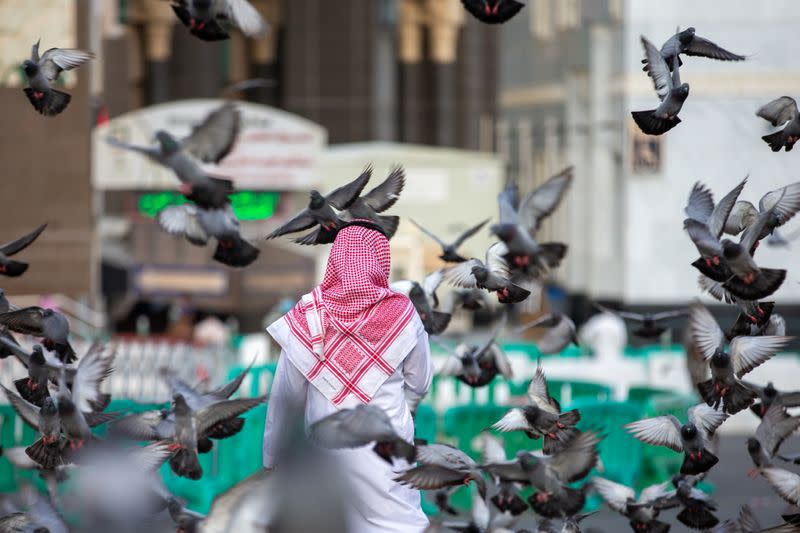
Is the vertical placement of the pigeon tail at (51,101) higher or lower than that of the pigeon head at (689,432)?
higher

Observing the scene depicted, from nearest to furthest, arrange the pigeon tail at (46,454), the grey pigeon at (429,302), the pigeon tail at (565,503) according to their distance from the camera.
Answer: the pigeon tail at (565,503)
the pigeon tail at (46,454)
the grey pigeon at (429,302)

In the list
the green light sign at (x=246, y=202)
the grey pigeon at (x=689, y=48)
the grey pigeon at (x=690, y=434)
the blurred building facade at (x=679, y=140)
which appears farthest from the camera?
the green light sign at (x=246, y=202)

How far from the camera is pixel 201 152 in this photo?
7.35 metres

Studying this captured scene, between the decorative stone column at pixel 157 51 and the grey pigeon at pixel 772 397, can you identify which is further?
the decorative stone column at pixel 157 51

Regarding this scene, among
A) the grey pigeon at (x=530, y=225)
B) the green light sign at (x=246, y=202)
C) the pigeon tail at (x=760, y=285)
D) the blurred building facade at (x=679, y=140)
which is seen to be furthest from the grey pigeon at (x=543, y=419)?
the green light sign at (x=246, y=202)

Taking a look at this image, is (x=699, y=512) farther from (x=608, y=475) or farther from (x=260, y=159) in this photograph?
(x=260, y=159)

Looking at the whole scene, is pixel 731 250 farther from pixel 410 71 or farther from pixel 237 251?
pixel 410 71

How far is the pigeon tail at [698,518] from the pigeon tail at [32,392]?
2.72m

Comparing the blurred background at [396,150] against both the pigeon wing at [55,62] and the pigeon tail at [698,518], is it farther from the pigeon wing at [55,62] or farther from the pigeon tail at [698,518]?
the pigeon tail at [698,518]

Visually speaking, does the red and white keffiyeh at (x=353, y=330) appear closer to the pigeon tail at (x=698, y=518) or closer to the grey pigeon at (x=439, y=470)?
the grey pigeon at (x=439, y=470)

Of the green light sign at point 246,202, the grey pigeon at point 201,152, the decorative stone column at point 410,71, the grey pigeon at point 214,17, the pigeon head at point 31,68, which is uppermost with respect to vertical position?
the grey pigeon at point 214,17

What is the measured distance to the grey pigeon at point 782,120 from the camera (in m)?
7.23

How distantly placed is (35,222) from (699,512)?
9.97 metres

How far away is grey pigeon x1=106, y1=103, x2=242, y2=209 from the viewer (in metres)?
7.18
